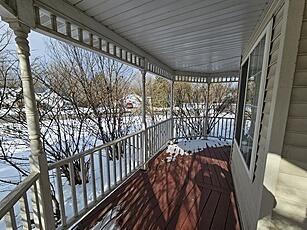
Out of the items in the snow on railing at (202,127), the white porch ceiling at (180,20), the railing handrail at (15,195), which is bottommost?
the snow on railing at (202,127)

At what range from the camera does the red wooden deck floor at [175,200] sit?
2.36 m

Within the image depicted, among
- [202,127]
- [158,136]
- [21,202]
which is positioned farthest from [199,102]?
[21,202]

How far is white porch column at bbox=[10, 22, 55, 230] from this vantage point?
4.79ft

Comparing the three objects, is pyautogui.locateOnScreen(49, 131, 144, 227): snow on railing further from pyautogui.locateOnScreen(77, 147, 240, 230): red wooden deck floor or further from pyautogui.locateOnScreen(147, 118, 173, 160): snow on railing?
pyautogui.locateOnScreen(147, 118, 173, 160): snow on railing

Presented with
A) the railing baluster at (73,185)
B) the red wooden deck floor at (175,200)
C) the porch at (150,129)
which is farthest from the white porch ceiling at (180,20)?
the red wooden deck floor at (175,200)

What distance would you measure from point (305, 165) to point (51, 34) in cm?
242

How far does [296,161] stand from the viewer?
1335 millimetres

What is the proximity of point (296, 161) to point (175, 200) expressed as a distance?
196cm

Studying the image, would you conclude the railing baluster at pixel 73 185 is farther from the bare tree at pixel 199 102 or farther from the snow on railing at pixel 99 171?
the bare tree at pixel 199 102

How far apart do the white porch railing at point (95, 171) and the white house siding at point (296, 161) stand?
6.48ft

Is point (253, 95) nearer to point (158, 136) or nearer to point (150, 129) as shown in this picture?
point (150, 129)

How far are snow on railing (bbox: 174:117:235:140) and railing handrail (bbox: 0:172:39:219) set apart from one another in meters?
5.38

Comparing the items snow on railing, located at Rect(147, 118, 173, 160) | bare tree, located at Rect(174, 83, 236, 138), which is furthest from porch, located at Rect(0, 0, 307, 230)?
bare tree, located at Rect(174, 83, 236, 138)

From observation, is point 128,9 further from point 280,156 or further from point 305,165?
point 305,165
